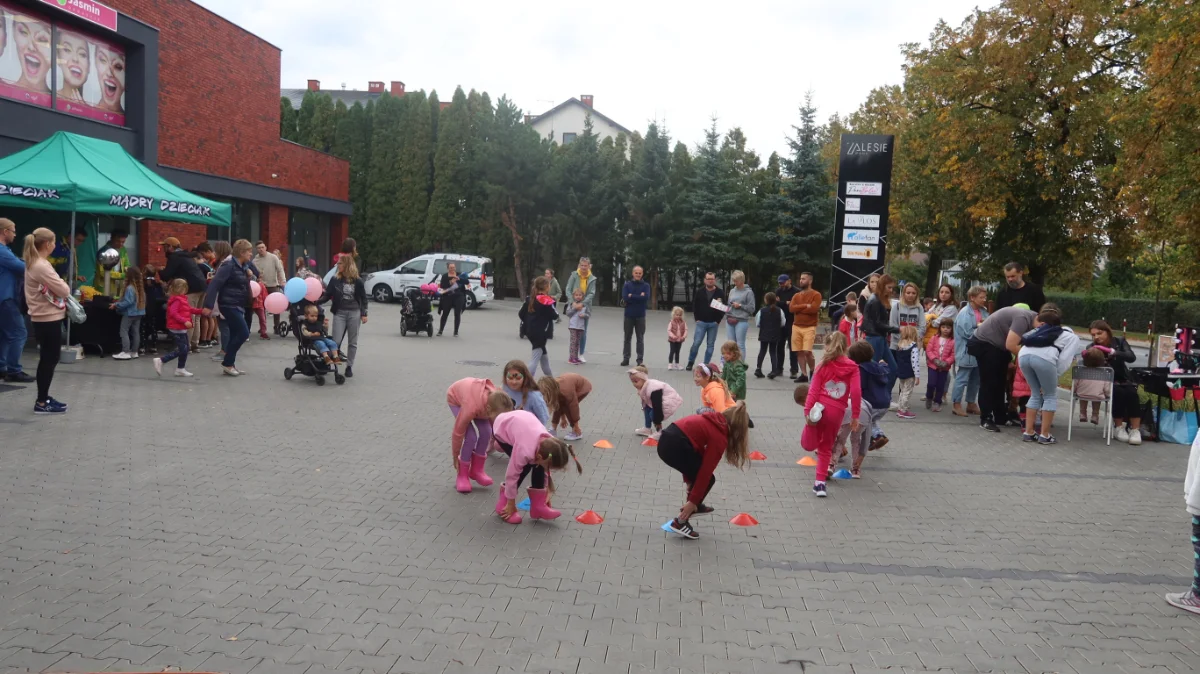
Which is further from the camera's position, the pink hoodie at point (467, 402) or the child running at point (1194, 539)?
the pink hoodie at point (467, 402)

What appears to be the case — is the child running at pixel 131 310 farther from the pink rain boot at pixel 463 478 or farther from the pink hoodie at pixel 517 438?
the pink hoodie at pixel 517 438

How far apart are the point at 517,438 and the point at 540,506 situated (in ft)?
2.00

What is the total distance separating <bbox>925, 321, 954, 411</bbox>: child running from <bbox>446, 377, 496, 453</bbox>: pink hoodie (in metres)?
7.64

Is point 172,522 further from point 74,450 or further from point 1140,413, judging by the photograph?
point 1140,413

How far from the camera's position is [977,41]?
25328 millimetres

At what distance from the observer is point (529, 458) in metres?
6.12

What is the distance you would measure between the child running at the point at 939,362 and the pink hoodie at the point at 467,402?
7637 mm

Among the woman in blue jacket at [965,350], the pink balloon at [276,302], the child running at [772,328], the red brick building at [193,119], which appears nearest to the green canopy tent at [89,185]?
the red brick building at [193,119]

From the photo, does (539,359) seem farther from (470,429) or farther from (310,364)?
(470,429)

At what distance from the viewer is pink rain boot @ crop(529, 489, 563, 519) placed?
6461mm

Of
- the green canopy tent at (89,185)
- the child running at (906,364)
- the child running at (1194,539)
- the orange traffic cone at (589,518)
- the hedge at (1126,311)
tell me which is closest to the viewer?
the child running at (1194,539)

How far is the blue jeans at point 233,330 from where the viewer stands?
12453mm

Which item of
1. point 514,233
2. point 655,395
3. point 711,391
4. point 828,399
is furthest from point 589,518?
point 514,233

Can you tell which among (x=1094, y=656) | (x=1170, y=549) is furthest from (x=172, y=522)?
(x=1170, y=549)
